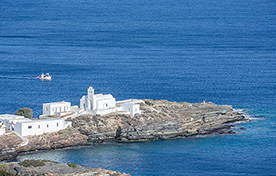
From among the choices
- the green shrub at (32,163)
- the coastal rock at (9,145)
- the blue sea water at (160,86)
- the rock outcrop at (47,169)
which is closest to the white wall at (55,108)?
the blue sea water at (160,86)

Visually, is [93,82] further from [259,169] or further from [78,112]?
[259,169]

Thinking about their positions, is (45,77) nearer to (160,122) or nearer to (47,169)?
(160,122)

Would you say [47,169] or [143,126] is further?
[143,126]

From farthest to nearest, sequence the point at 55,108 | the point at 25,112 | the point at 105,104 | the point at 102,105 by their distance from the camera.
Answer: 1. the point at 105,104
2. the point at 102,105
3. the point at 55,108
4. the point at 25,112

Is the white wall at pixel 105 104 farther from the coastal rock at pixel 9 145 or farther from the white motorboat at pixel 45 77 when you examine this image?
the white motorboat at pixel 45 77

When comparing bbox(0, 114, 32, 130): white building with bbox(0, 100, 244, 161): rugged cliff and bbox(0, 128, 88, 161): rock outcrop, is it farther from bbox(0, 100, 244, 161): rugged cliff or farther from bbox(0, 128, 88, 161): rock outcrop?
bbox(0, 100, 244, 161): rugged cliff

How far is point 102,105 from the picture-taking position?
11262cm

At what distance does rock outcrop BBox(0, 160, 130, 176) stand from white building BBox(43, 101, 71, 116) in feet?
69.7

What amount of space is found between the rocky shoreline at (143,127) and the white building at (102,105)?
112 centimetres

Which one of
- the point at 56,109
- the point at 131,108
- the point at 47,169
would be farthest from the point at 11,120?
the point at 47,169

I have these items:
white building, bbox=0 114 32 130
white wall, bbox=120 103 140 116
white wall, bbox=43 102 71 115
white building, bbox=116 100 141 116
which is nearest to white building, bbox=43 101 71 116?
white wall, bbox=43 102 71 115

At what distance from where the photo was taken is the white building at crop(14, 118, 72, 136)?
102812 mm

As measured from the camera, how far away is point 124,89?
5453 inches

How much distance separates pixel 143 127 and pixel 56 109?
34.9 feet
